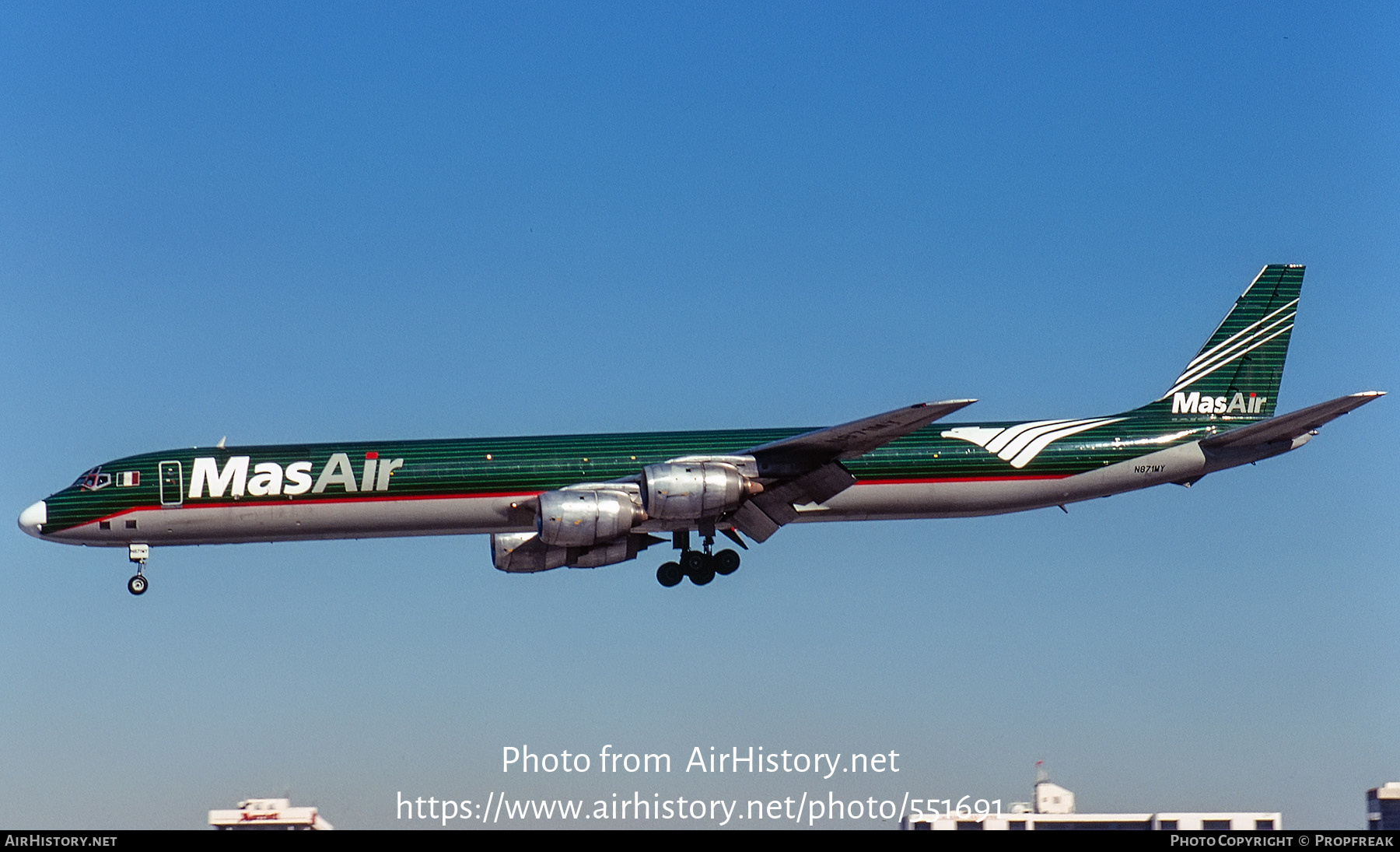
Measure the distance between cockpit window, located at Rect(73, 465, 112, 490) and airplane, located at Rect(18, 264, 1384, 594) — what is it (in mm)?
46

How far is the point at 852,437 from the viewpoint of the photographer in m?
37.2

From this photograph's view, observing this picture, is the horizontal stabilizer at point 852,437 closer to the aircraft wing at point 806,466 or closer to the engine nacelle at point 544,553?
the aircraft wing at point 806,466

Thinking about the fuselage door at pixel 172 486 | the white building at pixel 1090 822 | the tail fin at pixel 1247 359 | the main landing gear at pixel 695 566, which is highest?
the tail fin at pixel 1247 359

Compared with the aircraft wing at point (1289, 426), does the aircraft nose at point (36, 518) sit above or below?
below

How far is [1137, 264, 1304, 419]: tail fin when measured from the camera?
4397 cm

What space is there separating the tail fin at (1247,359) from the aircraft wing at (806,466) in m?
8.90

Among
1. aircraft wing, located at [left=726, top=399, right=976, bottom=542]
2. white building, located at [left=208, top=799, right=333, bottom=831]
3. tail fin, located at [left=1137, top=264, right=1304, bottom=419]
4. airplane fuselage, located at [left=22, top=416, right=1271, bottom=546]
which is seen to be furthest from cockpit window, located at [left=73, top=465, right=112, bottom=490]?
tail fin, located at [left=1137, top=264, right=1304, bottom=419]

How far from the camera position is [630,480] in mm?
38000

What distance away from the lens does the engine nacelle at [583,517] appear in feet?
119

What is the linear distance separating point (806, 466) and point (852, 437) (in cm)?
153

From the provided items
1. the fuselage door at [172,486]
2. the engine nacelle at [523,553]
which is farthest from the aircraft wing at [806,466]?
the fuselage door at [172,486]

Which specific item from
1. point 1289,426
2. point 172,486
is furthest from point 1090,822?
point 172,486

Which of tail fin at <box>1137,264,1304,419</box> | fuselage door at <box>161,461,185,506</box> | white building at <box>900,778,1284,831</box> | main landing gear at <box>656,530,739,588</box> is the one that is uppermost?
tail fin at <box>1137,264,1304,419</box>

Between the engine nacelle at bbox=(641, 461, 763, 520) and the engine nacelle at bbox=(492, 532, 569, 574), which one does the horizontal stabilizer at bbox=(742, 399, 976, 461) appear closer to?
the engine nacelle at bbox=(641, 461, 763, 520)
